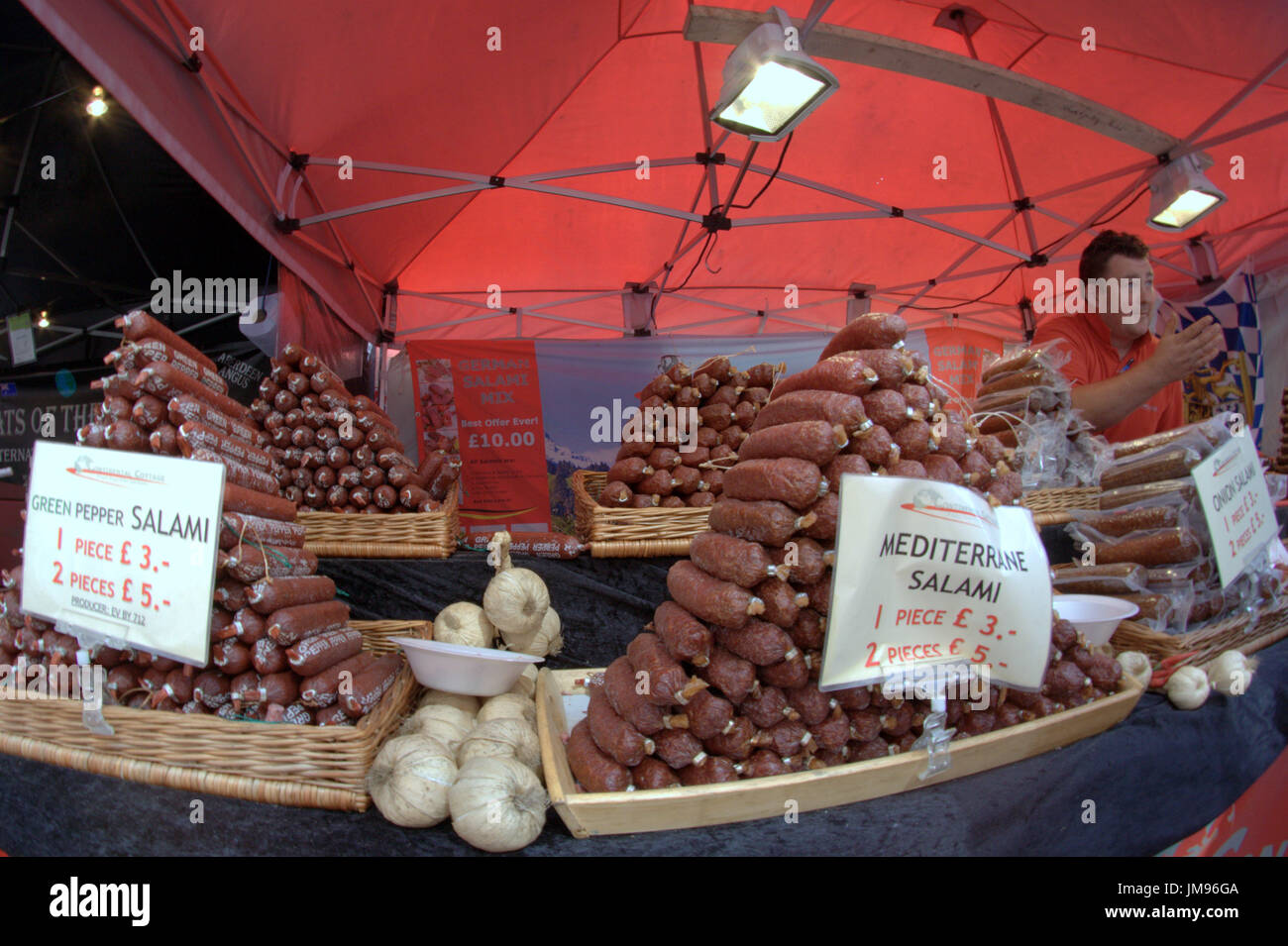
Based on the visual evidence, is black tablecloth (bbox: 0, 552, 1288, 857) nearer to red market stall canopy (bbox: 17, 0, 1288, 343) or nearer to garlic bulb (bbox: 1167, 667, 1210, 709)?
garlic bulb (bbox: 1167, 667, 1210, 709)

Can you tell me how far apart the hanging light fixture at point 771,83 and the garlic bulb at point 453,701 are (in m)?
3.72

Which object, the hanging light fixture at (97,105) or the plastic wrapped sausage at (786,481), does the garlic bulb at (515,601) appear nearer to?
the plastic wrapped sausage at (786,481)

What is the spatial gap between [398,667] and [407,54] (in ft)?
13.3

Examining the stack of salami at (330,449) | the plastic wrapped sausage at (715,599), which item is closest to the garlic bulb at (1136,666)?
the plastic wrapped sausage at (715,599)

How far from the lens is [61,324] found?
14.8ft

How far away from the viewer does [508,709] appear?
176 centimetres

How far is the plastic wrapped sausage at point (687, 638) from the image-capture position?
1.33m

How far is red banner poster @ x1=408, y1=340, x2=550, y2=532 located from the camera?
6180 mm

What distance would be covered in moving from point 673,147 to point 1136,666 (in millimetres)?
5636

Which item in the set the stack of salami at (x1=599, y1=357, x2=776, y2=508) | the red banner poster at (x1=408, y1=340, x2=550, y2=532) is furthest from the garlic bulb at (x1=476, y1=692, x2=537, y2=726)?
the red banner poster at (x1=408, y1=340, x2=550, y2=532)

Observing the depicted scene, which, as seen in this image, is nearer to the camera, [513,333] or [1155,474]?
[1155,474]

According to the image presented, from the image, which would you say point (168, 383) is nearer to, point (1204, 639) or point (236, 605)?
point (236, 605)

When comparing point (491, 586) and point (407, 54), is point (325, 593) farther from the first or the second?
point (407, 54)
